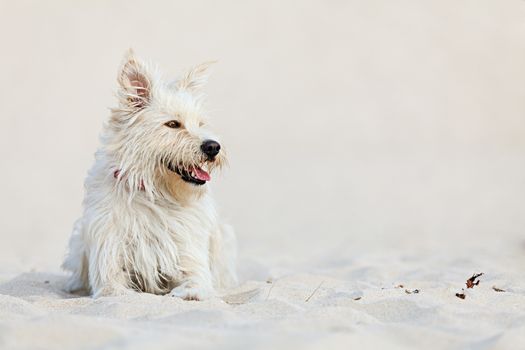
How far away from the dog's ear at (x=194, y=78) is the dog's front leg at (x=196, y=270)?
44.0 inches

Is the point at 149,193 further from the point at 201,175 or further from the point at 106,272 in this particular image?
the point at 106,272

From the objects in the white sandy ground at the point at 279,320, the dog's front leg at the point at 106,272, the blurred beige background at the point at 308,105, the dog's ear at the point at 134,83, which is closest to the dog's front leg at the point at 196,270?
the white sandy ground at the point at 279,320

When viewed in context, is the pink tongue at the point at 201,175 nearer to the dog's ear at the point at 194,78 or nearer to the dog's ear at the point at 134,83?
the dog's ear at the point at 134,83

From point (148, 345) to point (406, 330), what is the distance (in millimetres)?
1025

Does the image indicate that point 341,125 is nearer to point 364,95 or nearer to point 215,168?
point 364,95

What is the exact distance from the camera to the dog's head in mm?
5234

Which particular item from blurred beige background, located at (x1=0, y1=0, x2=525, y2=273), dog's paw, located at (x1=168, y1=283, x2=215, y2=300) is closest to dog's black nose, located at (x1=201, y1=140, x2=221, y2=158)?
dog's paw, located at (x1=168, y1=283, x2=215, y2=300)

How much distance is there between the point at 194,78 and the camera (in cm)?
576

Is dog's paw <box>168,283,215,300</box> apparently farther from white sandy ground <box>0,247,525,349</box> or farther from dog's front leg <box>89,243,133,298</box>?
dog's front leg <box>89,243,133,298</box>

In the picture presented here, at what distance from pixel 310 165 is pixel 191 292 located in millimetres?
19259

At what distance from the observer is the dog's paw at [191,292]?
15.2ft

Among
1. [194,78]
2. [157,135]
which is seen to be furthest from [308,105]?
[157,135]

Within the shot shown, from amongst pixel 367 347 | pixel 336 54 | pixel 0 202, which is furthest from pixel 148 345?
pixel 336 54

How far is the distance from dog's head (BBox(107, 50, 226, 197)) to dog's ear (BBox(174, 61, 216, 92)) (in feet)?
0.37
